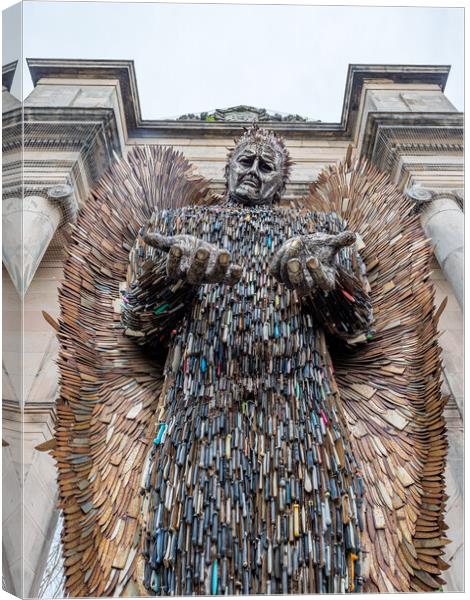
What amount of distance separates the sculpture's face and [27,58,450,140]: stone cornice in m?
1.06

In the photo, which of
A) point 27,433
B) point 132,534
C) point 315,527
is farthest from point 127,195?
point 315,527

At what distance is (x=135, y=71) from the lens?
397 centimetres

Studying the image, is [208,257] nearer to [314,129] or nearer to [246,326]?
[246,326]

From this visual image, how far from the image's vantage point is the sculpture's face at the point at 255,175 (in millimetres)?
2623

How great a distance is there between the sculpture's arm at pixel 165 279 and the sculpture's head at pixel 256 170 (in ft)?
1.66

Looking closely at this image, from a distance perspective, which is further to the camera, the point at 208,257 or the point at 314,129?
the point at 314,129

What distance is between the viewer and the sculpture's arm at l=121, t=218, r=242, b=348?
1767 millimetres

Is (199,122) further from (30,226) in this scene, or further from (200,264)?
(200,264)

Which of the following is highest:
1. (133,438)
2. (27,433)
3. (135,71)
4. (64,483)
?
(135,71)

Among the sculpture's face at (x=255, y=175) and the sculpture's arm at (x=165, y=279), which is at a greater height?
the sculpture's face at (x=255, y=175)

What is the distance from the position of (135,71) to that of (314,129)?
4.21 feet

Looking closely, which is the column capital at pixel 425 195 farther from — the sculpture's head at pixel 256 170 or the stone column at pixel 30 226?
the stone column at pixel 30 226

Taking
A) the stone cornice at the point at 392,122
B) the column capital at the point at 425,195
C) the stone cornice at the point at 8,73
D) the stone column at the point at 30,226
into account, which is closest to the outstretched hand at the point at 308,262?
the stone column at the point at 30,226

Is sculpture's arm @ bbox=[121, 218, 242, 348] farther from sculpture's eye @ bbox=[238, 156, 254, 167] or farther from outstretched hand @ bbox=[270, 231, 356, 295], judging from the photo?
sculpture's eye @ bbox=[238, 156, 254, 167]
